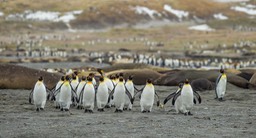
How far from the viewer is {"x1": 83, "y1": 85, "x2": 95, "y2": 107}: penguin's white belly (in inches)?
497

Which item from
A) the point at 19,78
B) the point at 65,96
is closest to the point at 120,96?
the point at 65,96

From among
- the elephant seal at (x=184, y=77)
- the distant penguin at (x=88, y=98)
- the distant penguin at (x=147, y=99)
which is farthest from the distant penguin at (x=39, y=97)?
the elephant seal at (x=184, y=77)

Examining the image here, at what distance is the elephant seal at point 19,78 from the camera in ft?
58.1

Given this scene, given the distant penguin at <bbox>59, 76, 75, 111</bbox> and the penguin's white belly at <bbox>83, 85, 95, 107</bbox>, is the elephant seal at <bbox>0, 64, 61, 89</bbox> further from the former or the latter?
the penguin's white belly at <bbox>83, 85, 95, 107</bbox>

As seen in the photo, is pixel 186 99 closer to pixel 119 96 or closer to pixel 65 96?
pixel 119 96

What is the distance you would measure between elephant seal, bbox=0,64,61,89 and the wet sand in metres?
3.02

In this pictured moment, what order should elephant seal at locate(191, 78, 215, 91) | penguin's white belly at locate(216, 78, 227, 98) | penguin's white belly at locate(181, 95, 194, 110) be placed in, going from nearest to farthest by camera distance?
penguin's white belly at locate(181, 95, 194, 110) → penguin's white belly at locate(216, 78, 227, 98) → elephant seal at locate(191, 78, 215, 91)

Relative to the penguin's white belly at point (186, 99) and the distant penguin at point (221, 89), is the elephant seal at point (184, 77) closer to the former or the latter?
the distant penguin at point (221, 89)

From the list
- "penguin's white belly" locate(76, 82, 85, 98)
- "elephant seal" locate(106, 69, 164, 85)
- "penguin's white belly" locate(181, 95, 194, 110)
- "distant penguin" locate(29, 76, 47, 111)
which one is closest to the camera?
"penguin's white belly" locate(181, 95, 194, 110)

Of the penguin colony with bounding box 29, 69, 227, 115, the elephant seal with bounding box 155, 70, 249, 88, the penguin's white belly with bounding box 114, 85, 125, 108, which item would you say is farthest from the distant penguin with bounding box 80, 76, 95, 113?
the elephant seal with bounding box 155, 70, 249, 88

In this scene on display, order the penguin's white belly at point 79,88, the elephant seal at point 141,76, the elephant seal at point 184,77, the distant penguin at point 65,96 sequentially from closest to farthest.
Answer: the distant penguin at point 65,96 → the penguin's white belly at point 79,88 → the elephant seal at point 184,77 → the elephant seal at point 141,76

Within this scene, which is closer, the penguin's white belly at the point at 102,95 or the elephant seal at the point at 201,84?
the penguin's white belly at the point at 102,95

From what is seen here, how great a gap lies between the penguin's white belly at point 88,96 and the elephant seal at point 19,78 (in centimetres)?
533

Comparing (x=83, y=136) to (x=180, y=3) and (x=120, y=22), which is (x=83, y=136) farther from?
(x=180, y=3)
